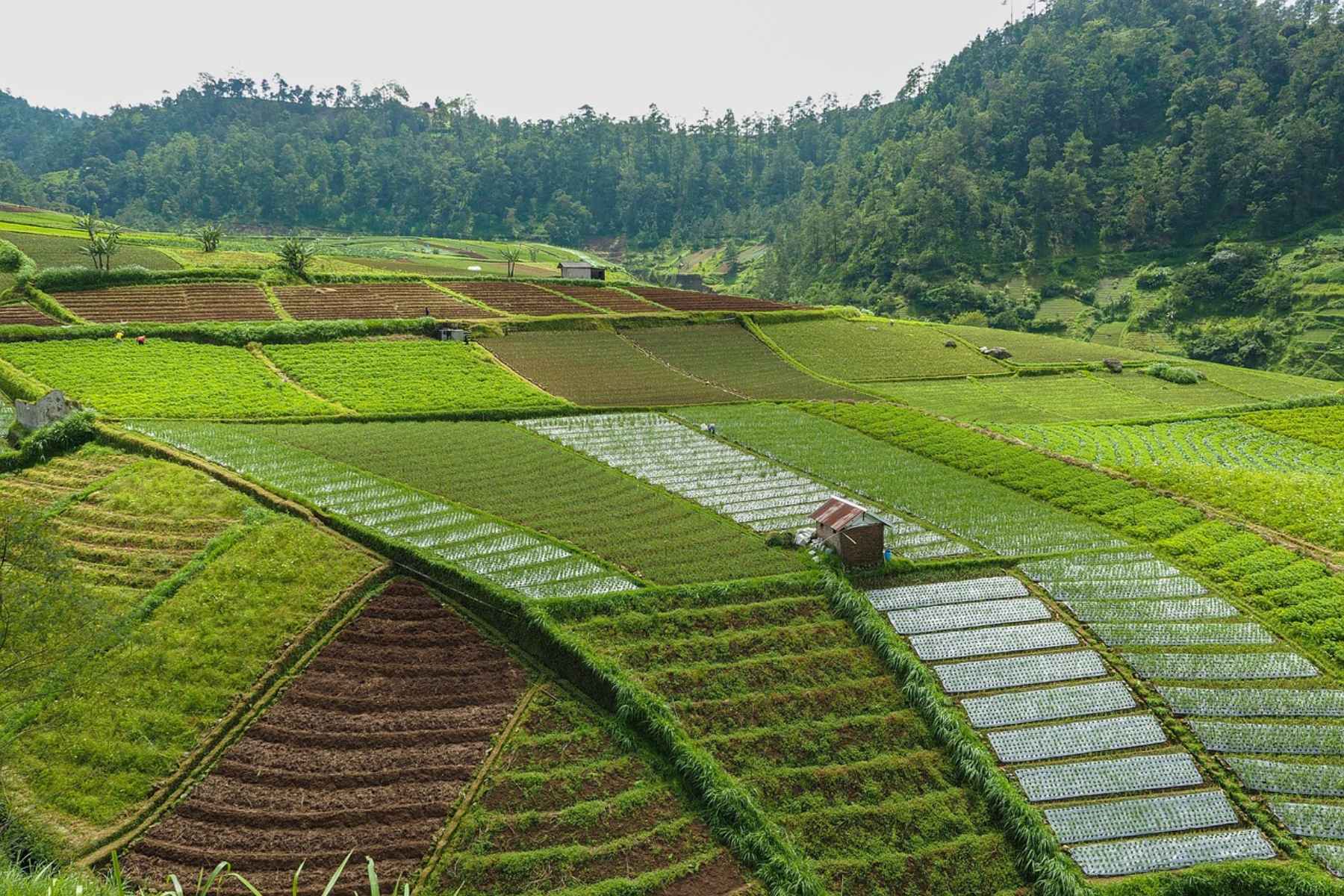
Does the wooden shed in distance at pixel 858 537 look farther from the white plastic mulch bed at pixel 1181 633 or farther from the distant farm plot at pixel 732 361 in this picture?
the distant farm plot at pixel 732 361

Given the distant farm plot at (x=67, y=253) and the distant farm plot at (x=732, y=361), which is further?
the distant farm plot at (x=67, y=253)

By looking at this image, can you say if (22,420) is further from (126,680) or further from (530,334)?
(530,334)

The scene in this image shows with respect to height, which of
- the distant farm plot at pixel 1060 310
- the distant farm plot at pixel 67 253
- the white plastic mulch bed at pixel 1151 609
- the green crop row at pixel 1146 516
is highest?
the distant farm plot at pixel 67 253

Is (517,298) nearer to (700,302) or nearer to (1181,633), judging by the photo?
(700,302)

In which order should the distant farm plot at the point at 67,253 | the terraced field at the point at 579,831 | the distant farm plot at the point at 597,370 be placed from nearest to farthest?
the terraced field at the point at 579,831 → the distant farm plot at the point at 597,370 → the distant farm plot at the point at 67,253

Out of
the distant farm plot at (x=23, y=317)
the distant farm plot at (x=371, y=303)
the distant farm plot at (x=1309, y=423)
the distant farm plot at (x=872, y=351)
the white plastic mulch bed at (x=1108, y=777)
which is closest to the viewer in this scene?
the white plastic mulch bed at (x=1108, y=777)

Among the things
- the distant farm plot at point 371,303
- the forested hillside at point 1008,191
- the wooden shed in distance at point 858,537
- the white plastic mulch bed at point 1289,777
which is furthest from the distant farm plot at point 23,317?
the forested hillside at point 1008,191

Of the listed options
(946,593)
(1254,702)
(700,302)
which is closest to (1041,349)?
(700,302)
